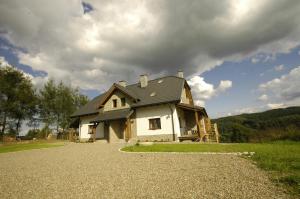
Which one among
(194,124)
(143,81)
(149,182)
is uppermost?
(143,81)

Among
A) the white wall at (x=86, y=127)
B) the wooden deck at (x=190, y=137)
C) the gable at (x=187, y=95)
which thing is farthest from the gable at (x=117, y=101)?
the wooden deck at (x=190, y=137)

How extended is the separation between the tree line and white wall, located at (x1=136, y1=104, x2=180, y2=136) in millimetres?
30726

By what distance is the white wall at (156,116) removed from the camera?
20.6 m

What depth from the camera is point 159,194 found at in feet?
16.1

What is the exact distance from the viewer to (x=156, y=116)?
2152 centimetres

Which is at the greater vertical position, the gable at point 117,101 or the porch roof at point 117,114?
the gable at point 117,101

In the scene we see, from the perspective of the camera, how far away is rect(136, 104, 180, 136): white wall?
20.6 metres

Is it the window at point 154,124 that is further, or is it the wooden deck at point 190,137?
the window at point 154,124

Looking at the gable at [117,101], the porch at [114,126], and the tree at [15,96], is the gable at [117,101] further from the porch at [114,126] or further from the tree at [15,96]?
the tree at [15,96]

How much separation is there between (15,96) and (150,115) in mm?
32721

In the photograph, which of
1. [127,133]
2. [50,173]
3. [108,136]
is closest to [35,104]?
[108,136]

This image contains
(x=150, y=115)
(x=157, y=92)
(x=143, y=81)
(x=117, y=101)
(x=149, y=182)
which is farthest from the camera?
(x=143, y=81)

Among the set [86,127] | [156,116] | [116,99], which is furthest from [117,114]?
[86,127]

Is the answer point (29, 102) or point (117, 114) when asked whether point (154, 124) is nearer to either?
point (117, 114)
